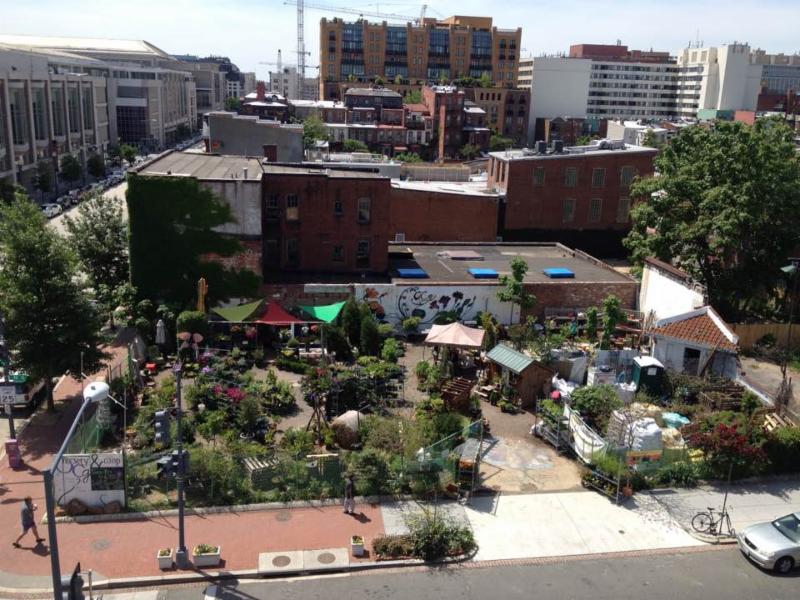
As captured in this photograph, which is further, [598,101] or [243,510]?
[598,101]

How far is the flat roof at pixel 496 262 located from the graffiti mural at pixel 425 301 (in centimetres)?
68

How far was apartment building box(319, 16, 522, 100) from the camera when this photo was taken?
16250 cm

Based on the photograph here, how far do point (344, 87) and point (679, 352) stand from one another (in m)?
122

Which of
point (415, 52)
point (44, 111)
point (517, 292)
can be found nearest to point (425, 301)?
point (517, 292)

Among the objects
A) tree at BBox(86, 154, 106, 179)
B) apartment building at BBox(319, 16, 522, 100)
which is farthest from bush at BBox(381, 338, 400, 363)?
apartment building at BBox(319, 16, 522, 100)

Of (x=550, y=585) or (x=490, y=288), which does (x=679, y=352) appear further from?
(x=550, y=585)

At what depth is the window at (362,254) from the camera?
3991cm

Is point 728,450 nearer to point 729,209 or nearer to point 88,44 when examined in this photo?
point 729,209

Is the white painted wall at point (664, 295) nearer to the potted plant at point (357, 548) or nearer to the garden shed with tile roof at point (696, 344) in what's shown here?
the garden shed with tile roof at point (696, 344)

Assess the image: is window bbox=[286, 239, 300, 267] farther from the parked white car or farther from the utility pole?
the parked white car

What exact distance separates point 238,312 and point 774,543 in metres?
23.0

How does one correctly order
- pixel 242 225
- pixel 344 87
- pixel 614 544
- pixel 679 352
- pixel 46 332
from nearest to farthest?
pixel 614 544
pixel 46 332
pixel 679 352
pixel 242 225
pixel 344 87

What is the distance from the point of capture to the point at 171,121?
493ft

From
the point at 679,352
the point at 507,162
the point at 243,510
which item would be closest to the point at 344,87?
the point at 507,162
